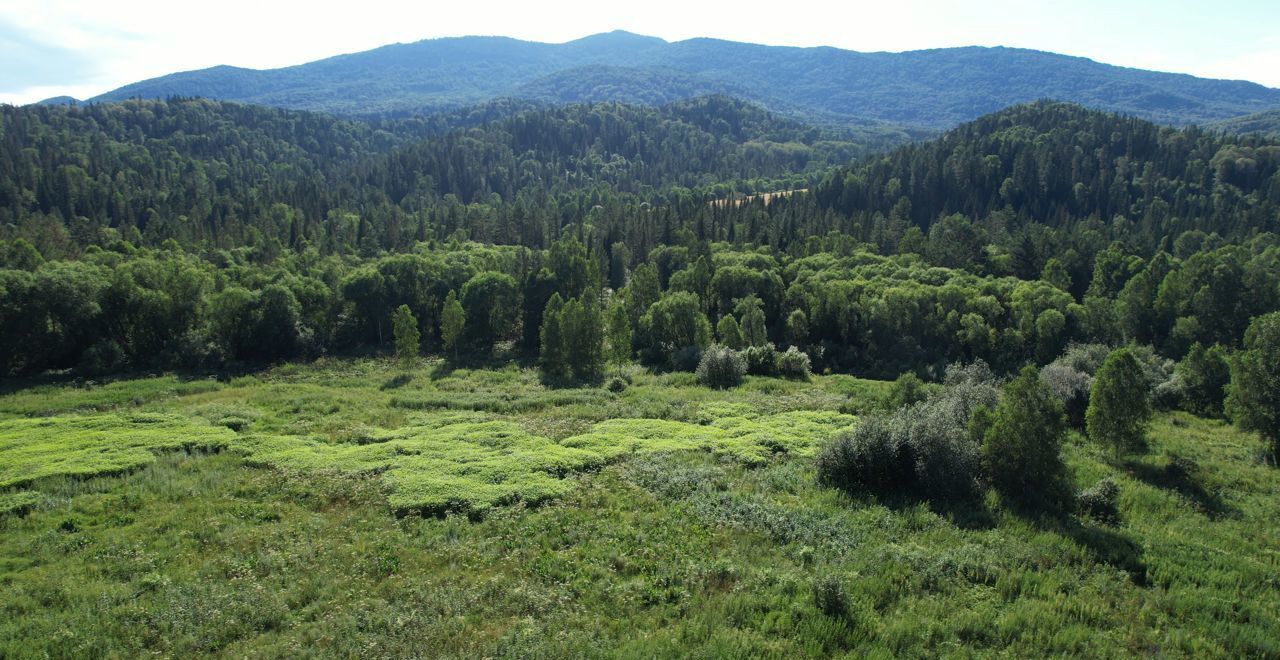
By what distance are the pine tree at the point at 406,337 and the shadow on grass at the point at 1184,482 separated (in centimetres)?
6696

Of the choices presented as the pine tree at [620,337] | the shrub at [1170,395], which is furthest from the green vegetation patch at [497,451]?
the shrub at [1170,395]

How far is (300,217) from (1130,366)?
568ft

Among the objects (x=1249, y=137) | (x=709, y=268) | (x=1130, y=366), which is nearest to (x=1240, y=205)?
(x=1249, y=137)

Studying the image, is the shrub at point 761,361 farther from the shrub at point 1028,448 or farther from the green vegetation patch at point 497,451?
the shrub at point 1028,448

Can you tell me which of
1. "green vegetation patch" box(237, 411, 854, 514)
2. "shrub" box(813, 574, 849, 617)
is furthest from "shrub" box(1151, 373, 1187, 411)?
"shrub" box(813, 574, 849, 617)

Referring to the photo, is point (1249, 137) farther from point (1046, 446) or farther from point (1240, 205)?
A: point (1046, 446)

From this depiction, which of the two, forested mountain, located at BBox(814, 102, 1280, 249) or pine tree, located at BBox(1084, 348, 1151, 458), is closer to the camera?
pine tree, located at BBox(1084, 348, 1151, 458)

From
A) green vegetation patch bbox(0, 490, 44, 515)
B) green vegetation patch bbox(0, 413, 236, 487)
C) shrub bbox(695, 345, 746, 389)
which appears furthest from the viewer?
shrub bbox(695, 345, 746, 389)

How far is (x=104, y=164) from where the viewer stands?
195 m

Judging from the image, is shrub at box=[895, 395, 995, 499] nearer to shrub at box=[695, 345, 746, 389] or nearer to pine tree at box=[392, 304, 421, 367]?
shrub at box=[695, 345, 746, 389]

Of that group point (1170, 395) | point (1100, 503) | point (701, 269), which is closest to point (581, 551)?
point (1100, 503)

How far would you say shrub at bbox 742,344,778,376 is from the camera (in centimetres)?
7356

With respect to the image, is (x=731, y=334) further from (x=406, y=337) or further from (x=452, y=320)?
(x=406, y=337)

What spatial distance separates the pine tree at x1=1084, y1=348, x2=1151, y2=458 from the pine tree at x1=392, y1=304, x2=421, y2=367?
213ft
